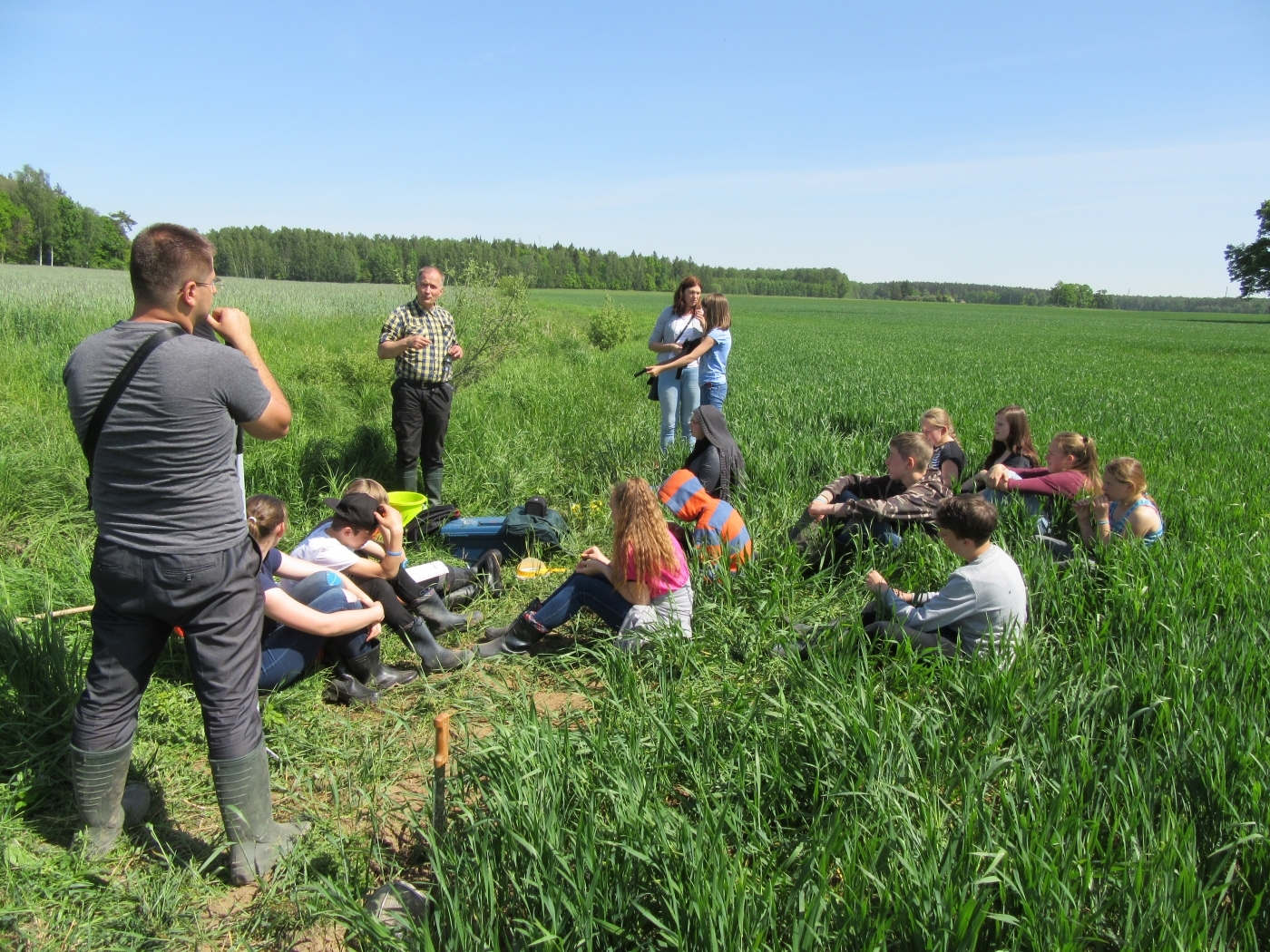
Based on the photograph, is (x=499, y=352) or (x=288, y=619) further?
(x=499, y=352)

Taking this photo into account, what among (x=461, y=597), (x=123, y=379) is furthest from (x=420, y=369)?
(x=123, y=379)

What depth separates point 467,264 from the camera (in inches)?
433

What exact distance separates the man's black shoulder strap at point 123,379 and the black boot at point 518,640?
2.20m

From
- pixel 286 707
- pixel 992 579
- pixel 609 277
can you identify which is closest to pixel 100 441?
pixel 286 707

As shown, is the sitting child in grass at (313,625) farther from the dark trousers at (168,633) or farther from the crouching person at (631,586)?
the dark trousers at (168,633)

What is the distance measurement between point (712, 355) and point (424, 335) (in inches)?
97.9

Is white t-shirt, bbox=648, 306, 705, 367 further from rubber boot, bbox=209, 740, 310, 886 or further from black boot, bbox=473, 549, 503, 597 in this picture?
rubber boot, bbox=209, 740, 310, 886

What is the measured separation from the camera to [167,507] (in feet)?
7.31

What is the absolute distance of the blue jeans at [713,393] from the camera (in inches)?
276

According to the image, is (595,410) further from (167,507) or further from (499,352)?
(167,507)

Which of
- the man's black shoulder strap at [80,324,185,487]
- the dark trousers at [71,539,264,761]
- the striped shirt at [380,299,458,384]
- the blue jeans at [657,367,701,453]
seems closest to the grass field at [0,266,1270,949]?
the dark trousers at [71,539,264,761]

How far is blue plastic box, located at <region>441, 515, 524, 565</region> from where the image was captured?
5406 millimetres

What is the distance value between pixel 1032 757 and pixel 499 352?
34.0 feet

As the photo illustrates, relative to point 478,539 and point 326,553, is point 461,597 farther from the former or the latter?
point 326,553
